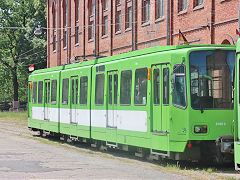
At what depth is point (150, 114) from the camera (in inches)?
592

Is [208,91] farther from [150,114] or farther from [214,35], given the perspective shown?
[214,35]

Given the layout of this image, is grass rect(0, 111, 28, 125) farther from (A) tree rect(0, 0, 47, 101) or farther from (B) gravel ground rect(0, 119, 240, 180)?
(B) gravel ground rect(0, 119, 240, 180)

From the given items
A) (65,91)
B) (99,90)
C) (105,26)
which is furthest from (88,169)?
(105,26)

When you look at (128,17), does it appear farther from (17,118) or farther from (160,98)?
(160,98)

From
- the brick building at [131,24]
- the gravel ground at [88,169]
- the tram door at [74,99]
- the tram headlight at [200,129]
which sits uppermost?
the brick building at [131,24]

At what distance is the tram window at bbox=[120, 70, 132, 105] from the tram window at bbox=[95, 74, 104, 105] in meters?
1.78

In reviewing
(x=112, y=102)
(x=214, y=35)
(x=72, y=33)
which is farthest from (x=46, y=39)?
(x=112, y=102)

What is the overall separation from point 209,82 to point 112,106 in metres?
4.79

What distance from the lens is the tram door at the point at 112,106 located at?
1762cm

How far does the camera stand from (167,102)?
14219 mm

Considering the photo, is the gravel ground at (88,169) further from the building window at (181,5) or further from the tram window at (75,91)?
the building window at (181,5)

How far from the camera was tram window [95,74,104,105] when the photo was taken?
743 inches

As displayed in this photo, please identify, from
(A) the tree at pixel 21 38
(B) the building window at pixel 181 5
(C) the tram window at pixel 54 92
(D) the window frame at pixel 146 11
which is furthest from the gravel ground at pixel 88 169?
(A) the tree at pixel 21 38

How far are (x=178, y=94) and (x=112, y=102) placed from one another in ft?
13.9
